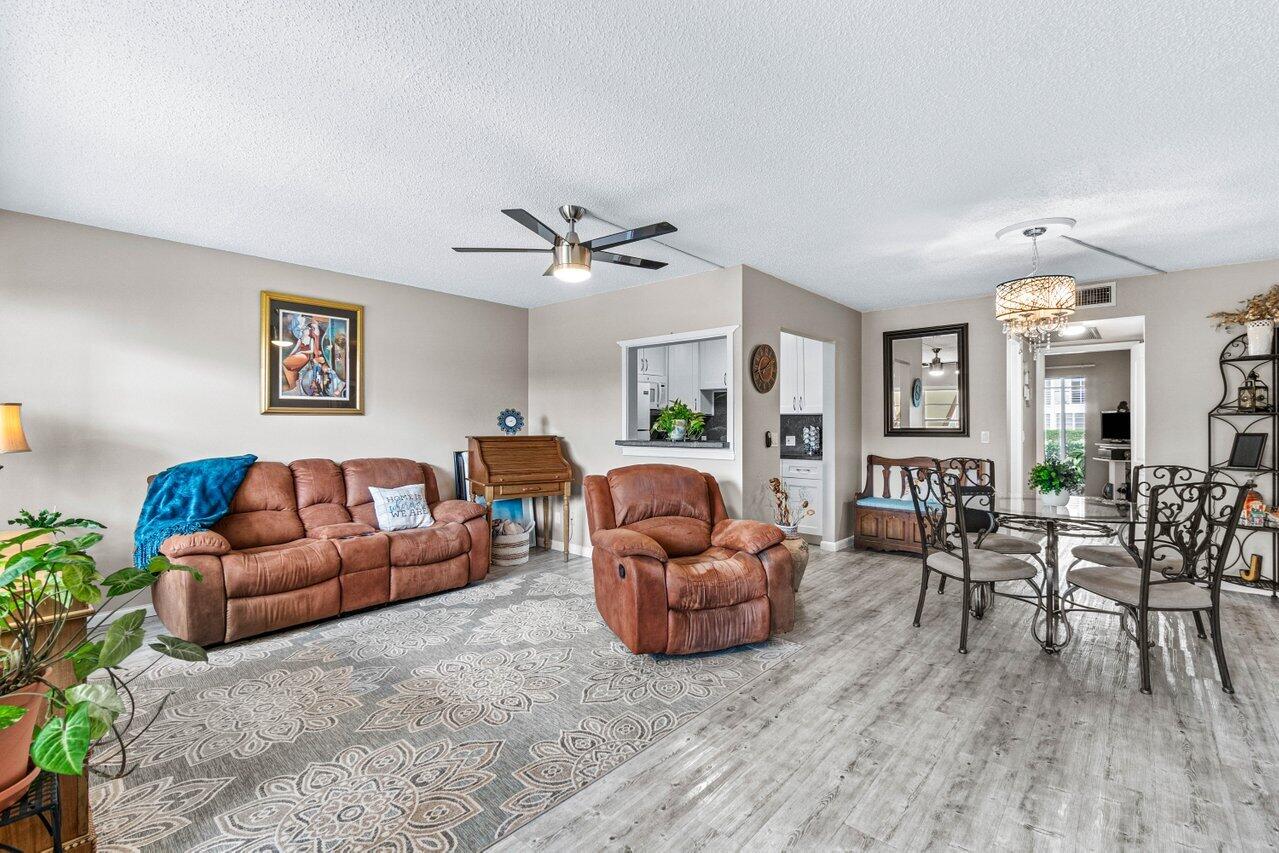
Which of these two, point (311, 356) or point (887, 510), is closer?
point (311, 356)

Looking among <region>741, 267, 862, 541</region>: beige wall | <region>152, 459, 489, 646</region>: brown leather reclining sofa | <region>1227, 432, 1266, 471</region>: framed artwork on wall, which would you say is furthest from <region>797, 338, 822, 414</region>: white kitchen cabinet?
<region>152, 459, 489, 646</region>: brown leather reclining sofa

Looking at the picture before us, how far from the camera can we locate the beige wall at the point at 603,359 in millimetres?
4629

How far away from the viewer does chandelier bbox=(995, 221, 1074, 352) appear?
358 centimetres

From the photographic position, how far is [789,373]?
620 cm

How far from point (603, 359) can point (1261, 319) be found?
5.03m

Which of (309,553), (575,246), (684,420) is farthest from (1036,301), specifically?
(309,553)

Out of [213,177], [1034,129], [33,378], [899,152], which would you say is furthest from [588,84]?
Result: [33,378]

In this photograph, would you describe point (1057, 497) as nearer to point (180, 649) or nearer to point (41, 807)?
point (180, 649)

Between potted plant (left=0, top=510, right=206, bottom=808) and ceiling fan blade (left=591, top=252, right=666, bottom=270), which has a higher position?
ceiling fan blade (left=591, top=252, right=666, bottom=270)

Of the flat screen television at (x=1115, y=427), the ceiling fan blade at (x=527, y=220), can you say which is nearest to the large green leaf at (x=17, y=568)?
the ceiling fan blade at (x=527, y=220)

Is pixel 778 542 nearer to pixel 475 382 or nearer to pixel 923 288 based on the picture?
pixel 923 288

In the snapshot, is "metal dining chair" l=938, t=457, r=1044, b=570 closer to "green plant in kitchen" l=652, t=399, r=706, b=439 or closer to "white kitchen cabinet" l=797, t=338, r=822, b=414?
"white kitchen cabinet" l=797, t=338, r=822, b=414

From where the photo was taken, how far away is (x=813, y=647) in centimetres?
327

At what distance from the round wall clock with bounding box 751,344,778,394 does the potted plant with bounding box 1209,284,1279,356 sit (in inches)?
134
